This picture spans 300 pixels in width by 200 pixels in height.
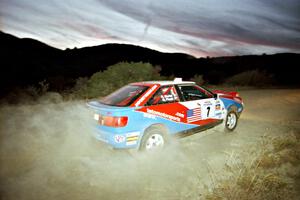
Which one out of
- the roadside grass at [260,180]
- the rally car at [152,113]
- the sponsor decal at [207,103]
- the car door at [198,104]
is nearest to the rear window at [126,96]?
the rally car at [152,113]

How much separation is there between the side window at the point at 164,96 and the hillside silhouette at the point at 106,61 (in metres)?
25.1

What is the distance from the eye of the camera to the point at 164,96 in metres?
5.17

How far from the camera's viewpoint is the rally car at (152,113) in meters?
4.52

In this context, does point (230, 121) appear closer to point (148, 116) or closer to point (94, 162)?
point (148, 116)

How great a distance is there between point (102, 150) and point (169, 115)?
1817 mm

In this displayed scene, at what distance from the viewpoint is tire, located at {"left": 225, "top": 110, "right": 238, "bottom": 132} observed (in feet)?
21.9

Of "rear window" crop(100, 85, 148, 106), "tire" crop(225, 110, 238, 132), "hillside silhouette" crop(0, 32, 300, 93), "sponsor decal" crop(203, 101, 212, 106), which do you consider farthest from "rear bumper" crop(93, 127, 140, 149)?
"hillside silhouette" crop(0, 32, 300, 93)

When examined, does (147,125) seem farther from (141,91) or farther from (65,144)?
(65,144)

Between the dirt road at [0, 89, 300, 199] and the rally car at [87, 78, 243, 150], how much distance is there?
416 mm

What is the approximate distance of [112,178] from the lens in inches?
162

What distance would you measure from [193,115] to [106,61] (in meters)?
58.1

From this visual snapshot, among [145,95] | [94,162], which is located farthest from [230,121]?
[94,162]

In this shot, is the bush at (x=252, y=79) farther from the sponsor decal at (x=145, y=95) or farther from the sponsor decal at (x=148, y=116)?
the sponsor decal at (x=148, y=116)

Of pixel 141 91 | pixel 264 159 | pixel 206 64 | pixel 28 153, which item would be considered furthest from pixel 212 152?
pixel 206 64
